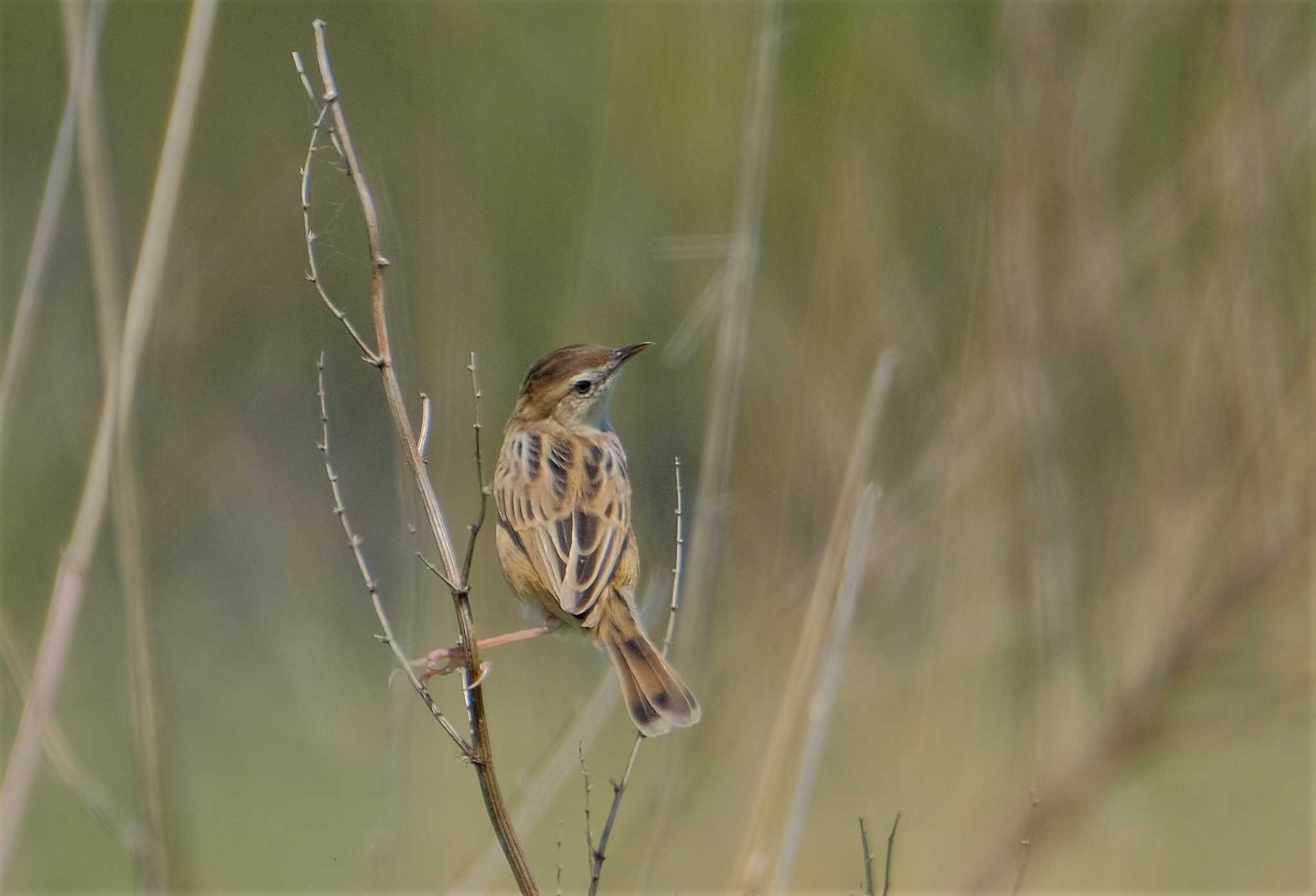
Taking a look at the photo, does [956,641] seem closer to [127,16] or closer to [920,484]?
[920,484]

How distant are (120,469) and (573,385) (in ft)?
4.59

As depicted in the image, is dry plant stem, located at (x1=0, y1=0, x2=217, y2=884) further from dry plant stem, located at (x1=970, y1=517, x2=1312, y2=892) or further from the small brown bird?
dry plant stem, located at (x1=970, y1=517, x2=1312, y2=892)

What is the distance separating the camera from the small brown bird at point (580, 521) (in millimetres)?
3227

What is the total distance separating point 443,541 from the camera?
2248mm

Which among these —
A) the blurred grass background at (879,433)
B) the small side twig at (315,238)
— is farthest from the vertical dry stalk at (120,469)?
the small side twig at (315,238)

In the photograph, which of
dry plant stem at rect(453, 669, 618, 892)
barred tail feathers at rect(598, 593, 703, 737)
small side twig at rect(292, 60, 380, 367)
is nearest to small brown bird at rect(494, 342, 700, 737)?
barred tail feathers at rect(598, 593, 703, 737)

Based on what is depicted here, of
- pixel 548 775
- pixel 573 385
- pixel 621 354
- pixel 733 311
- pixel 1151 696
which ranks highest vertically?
pixel 733 311

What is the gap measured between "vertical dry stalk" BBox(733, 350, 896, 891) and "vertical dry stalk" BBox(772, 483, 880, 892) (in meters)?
0.04

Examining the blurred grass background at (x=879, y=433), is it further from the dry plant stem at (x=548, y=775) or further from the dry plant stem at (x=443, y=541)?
the dry plant stem at (x=443, y=541)

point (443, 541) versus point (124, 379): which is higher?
point (124, 379)

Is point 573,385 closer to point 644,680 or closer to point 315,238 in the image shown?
point 644,680

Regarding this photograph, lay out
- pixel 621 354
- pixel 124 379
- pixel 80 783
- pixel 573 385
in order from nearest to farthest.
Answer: pixel 80 783, pixel 124 379, pixel 621 354, pixel 573 385

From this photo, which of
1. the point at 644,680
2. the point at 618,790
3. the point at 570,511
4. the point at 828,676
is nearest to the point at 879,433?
the point at 570,511

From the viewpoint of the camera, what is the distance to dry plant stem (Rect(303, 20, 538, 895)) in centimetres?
219
